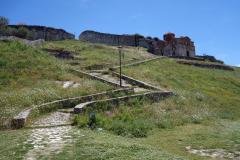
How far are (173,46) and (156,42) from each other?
4.73 m

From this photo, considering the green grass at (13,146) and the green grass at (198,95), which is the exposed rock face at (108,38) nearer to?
the green grass at (198,95)

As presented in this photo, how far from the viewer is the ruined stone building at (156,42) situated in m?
43.0

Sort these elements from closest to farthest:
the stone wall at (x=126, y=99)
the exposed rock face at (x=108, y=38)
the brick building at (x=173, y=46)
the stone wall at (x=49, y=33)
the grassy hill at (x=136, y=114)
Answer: the grassy hill at (x=136, y=114) < the stone wall at (x=126, y=99) < the stone wall at (x=49, y=33) < the brick building at (x=173, y=46) < the exposed rock face at (x=108, y=38)

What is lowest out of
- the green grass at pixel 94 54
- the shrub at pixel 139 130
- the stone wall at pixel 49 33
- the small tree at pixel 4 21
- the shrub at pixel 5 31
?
the shrub at pixel 139 130

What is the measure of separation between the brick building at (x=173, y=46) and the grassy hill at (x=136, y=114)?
23062 millimetres

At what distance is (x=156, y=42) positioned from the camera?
4606cm

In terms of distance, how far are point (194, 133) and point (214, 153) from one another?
6.94 ft

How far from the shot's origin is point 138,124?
691 centimetres

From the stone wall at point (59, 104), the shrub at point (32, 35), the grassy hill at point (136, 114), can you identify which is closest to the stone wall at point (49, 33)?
the shrub at point (32, 35)

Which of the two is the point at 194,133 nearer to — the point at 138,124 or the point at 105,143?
the point at 138,124

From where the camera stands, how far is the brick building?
4291cm

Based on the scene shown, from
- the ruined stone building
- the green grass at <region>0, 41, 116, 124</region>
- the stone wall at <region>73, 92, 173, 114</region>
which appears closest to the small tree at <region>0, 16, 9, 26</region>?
the ruined stone building

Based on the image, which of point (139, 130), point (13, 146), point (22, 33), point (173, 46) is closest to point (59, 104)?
point (139, 130)

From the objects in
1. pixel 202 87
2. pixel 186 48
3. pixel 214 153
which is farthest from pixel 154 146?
pixel 186 48
